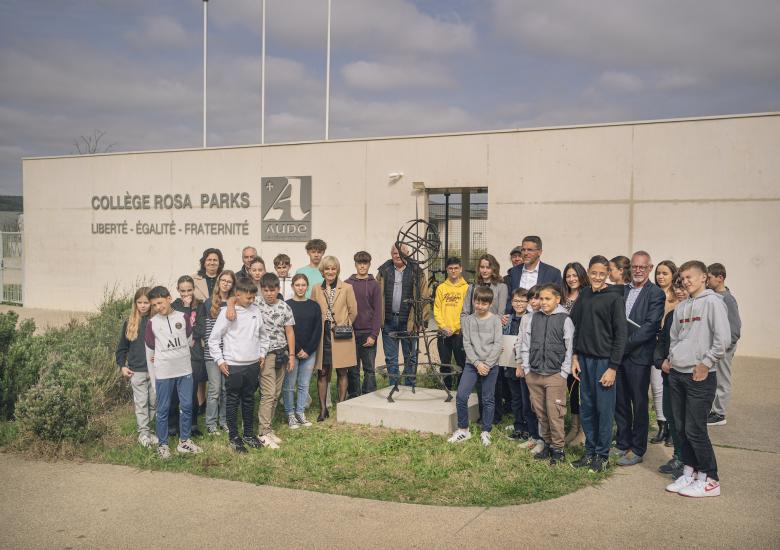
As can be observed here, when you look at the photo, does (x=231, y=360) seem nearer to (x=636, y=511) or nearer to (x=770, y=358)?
(x=636, y=511)

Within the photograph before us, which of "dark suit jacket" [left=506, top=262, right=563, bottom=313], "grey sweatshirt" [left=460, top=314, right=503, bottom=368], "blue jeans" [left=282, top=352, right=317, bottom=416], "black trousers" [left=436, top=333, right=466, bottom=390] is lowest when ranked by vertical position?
"blue jeans" [left=282, top=352, right=317, bottom=416]

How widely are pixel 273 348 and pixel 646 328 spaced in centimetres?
321

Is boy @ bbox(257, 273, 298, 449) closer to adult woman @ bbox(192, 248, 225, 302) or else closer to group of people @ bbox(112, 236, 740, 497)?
group of people @ bbox(112, 236, 740, 497)

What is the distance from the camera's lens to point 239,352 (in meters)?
5.94

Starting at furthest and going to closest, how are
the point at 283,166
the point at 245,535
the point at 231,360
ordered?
the point at 283,166 → the point at 231,360 → the point at 245,535

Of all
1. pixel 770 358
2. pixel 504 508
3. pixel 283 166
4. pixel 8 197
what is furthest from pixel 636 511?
pixel 8 197

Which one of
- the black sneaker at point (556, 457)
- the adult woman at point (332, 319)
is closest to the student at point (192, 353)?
the adult woman at point (332, 319)

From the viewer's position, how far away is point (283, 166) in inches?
598

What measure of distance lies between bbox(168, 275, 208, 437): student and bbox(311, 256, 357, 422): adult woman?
4.00 feet

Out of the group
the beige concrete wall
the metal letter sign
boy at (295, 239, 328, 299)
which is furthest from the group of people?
the metal letter sign

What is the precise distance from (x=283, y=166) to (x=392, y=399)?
9.16 m

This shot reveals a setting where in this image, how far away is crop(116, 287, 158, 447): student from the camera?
232 inches

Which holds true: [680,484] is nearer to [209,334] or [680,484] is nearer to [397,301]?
[397,301]

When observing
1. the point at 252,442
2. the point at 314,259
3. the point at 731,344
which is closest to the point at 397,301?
the point at 314,259
